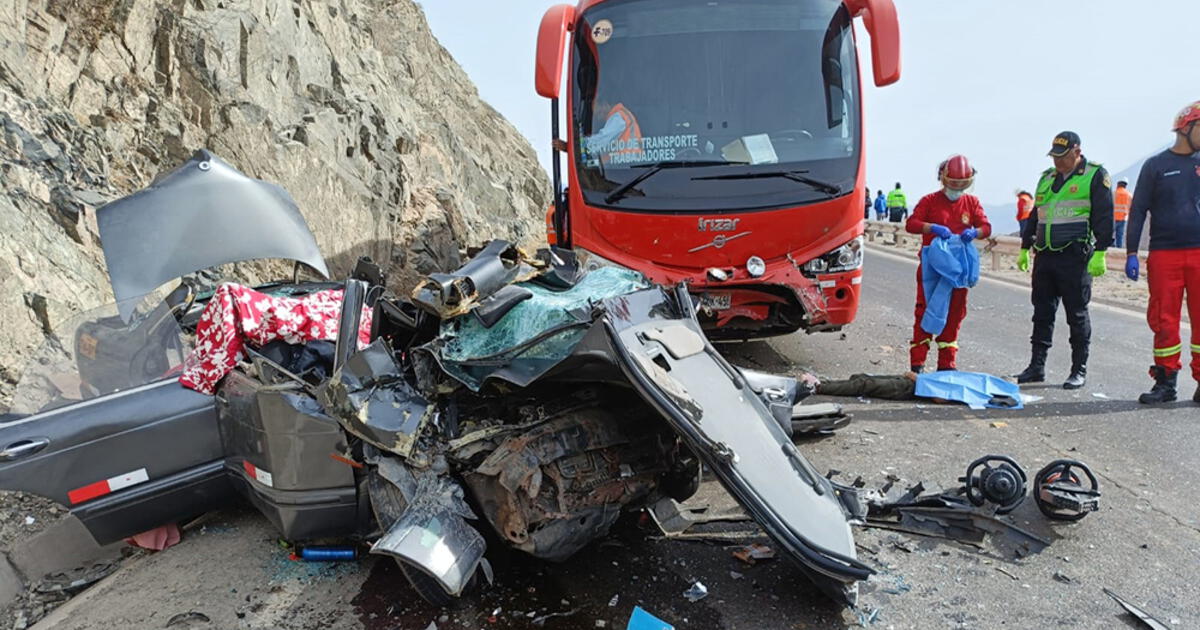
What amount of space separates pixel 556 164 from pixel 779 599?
4.16 meters

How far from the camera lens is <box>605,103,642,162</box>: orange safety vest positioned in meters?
5.56

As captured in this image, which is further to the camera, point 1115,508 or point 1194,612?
point 1115,508

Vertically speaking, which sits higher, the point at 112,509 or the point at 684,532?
the point at 112,509

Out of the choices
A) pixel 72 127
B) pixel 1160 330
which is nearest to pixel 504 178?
pixel 72 127

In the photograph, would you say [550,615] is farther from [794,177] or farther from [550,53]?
[550,53]

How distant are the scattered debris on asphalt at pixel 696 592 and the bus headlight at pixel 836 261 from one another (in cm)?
306

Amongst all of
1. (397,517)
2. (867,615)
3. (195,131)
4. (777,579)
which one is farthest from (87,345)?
(195,131)

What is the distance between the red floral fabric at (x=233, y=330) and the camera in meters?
3.53

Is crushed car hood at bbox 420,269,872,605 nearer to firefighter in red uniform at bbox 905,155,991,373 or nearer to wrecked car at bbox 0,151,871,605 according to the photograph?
wrecked car at bbox 0,151,871,605

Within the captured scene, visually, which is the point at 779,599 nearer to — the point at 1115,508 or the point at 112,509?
the point at 1115,508

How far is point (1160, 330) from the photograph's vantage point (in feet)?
17.3

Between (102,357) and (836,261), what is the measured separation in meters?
4.66

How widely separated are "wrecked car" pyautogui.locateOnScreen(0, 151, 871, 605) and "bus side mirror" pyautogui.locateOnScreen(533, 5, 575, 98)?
243 cm

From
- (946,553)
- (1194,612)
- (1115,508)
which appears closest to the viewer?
(1194,612)
